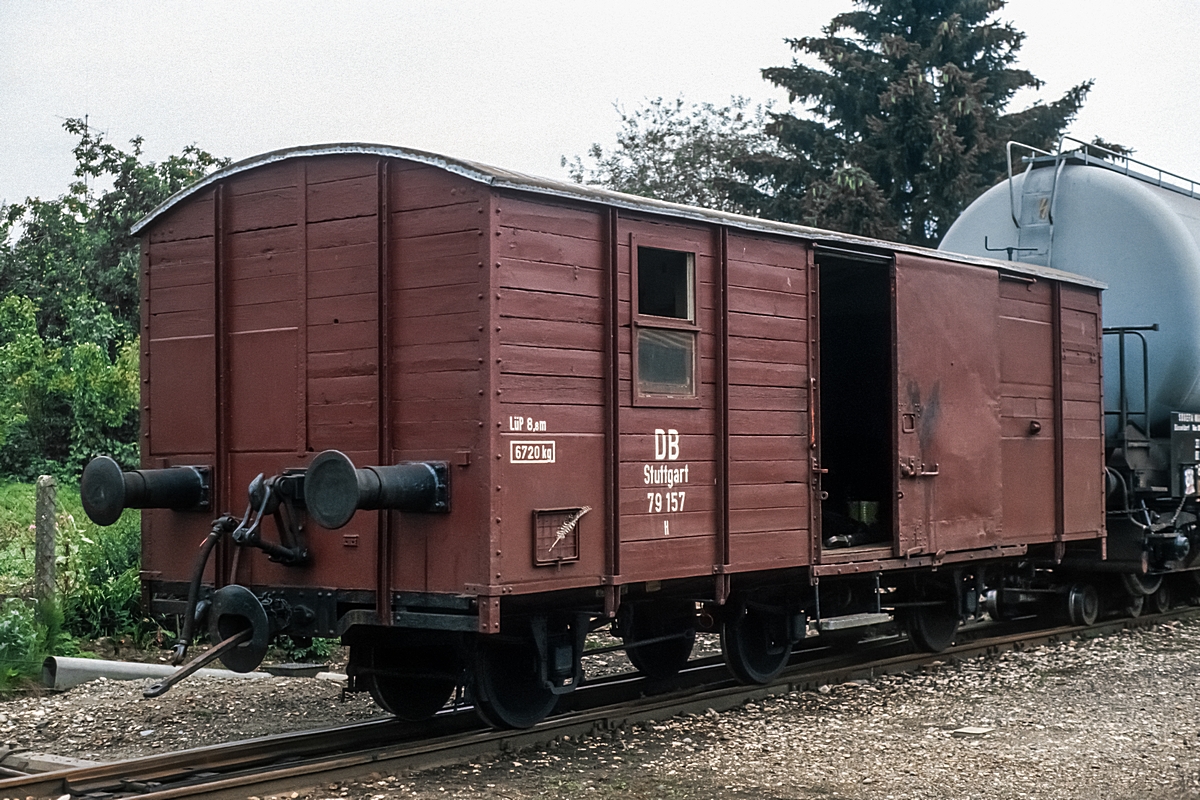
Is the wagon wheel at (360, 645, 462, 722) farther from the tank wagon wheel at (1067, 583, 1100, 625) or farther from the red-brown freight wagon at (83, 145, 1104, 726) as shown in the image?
the tank wagon wheel at (1067, 583, 1100, 625)

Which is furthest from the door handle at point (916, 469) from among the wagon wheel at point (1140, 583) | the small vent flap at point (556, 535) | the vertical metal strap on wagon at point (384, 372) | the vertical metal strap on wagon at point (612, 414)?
the wagon wheel at point (1140, 583)

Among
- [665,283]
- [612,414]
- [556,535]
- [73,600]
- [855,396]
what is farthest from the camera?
[855,396]

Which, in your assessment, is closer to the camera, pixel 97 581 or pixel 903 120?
pixel 97 581

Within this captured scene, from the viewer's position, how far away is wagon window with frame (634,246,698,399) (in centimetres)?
782

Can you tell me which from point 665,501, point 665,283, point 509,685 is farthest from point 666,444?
point 509,685

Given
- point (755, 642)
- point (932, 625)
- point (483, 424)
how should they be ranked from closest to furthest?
point (483, 424) → point (755, 642) → point (932, 625)

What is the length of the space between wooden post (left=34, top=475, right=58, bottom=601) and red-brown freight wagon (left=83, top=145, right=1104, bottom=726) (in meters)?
3.08

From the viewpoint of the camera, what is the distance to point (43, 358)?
22.4 metres

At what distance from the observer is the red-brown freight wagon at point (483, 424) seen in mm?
6961

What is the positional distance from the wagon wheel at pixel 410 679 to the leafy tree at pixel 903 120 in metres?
19.8

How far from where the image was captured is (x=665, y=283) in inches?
320

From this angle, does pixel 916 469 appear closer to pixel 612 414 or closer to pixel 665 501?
pixel 665 501

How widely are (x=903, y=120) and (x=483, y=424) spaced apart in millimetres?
22582

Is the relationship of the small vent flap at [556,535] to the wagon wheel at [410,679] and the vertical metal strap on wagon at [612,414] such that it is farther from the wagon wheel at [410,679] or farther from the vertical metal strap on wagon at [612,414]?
the wagon wheel at [410,679]
